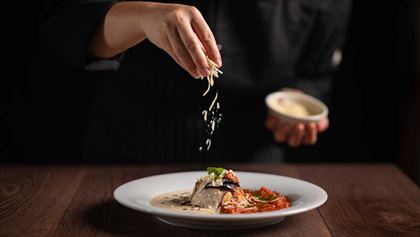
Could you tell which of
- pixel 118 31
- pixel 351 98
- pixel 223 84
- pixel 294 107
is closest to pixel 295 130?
pixel 294 107

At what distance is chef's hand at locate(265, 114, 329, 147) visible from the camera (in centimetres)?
235

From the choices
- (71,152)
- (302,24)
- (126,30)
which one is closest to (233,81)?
(302,24)

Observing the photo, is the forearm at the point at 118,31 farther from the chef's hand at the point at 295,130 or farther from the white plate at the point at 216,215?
the chef's hand at the point at 295,130

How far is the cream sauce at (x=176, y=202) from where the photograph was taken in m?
1.53

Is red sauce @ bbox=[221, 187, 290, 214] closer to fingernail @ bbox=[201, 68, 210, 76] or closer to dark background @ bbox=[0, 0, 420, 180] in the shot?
fingernail @ bbox=[201, 68, 210, 76]

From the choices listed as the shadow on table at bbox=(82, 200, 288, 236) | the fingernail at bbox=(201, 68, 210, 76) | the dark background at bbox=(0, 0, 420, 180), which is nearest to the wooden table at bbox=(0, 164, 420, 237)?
the shadow on table at bbox=(82, 200, 288, 236)

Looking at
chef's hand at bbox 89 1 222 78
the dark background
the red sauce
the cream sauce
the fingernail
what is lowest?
the dark background

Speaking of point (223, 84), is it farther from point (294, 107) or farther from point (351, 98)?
point (351, 98)

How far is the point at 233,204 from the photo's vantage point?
150 centimetres

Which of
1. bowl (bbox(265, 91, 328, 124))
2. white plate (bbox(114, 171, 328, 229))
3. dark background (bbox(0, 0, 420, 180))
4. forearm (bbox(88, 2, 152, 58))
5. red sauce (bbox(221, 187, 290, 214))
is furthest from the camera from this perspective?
dark background (bbox(0, 0, 420, 180))

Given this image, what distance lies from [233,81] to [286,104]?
0.21 metres

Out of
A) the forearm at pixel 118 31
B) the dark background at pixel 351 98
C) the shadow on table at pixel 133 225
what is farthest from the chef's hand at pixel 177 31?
the dark background at pixel 351 98

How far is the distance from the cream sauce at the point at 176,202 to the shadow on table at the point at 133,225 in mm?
62

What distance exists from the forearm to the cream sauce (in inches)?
16.7
